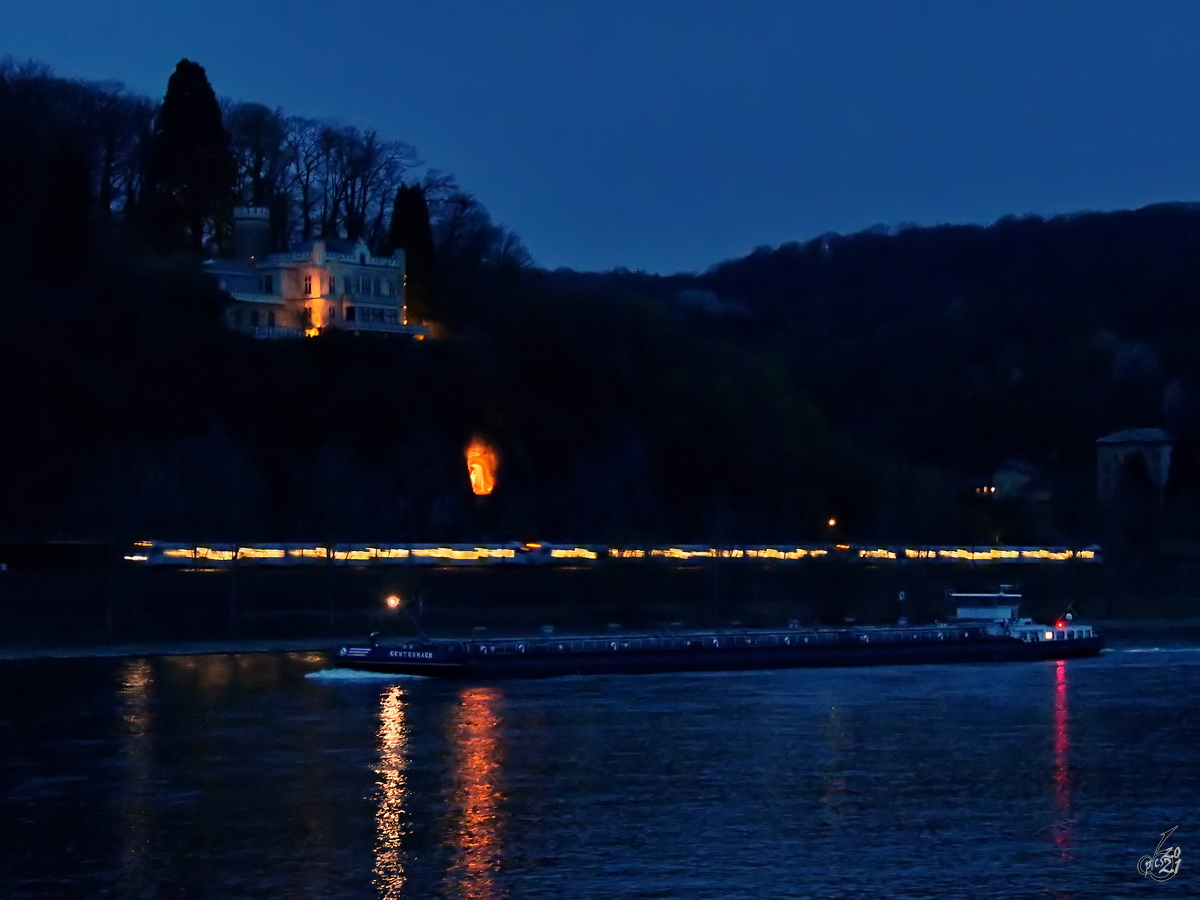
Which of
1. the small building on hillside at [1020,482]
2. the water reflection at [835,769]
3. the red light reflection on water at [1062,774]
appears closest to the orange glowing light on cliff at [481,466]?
the red light reflection on water at [1062,774]

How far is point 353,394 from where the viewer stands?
88.2 m

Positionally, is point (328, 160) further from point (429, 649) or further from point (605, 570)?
point (429, 649)

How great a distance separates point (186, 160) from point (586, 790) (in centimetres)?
7191

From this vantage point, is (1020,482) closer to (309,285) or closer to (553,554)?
(309,285)

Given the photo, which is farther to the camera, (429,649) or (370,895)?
(429,649)

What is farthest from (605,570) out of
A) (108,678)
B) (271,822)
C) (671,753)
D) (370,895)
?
(370,895)

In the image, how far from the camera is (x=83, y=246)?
90250 mm

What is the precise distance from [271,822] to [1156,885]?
1392 centimetres

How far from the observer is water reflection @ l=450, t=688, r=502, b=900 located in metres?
27.7

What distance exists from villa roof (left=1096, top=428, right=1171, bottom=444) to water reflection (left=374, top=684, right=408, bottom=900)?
88152 mm

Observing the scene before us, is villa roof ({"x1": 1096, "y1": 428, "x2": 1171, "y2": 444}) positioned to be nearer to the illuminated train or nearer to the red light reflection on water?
the illuminated train

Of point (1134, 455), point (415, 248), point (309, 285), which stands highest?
point (415, 248)

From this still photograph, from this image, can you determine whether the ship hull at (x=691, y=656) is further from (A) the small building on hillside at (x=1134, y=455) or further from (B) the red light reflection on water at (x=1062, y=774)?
(A) the small building on hillside at (x=1134, y=455)

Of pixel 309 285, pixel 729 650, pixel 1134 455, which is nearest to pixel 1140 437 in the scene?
pixel 1134 455
